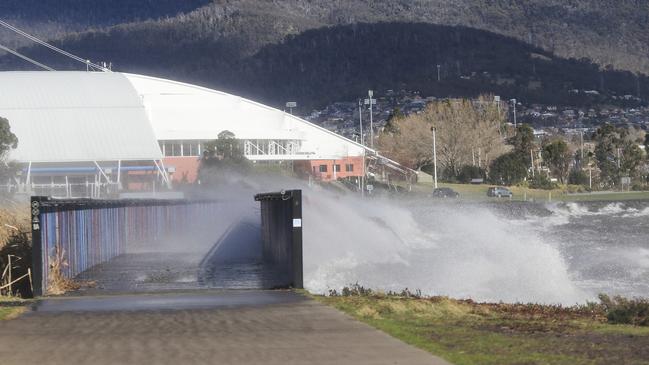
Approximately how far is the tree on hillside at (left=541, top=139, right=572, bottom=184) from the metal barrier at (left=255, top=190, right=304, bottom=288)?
8226 centimetres

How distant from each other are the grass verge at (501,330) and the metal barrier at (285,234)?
83.8 inches

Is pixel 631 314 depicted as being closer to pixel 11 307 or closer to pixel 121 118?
pixel 11 307

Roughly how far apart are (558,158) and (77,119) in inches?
1854

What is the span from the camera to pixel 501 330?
1538cm

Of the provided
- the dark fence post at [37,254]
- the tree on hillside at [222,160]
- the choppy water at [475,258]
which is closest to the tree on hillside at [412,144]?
the tree on hillside at [222,160]

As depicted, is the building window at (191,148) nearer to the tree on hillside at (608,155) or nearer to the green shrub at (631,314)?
the tree on hillside at (608,155)

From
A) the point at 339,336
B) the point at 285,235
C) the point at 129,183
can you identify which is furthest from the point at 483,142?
the point at 339,336

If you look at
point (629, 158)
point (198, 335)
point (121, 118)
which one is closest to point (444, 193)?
point (121, 118)

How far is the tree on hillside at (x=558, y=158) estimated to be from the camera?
114m

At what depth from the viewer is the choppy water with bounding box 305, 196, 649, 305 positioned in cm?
2888

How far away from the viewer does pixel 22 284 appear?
2367 centimetres

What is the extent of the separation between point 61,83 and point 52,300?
81.4 meters

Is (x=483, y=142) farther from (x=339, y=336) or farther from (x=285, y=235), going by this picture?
(x=339, y=336)

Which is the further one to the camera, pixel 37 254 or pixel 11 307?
pixel 37 254
